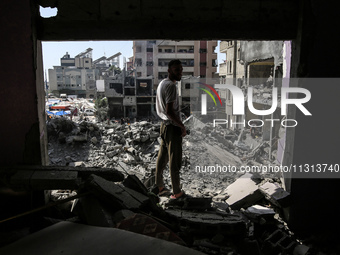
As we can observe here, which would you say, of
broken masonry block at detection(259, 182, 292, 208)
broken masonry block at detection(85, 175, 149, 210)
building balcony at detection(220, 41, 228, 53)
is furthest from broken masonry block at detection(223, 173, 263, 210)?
building balcony at detection(220, 41, 228, 53)

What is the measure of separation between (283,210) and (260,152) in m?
13.0

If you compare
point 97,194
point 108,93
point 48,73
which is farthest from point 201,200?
point 48,73

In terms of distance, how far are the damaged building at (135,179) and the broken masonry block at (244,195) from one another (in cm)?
33

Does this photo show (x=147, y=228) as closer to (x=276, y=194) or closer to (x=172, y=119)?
(x=172, y=119)

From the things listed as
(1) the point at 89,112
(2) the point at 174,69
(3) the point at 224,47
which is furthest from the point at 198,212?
(1) the point at 89,112

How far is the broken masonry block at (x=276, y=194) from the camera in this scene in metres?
3.37

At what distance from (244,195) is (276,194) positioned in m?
0.57

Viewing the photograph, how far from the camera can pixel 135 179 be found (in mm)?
3395

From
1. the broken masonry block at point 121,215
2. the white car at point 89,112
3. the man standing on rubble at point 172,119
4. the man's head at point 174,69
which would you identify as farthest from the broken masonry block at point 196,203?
the white car at point 89,112

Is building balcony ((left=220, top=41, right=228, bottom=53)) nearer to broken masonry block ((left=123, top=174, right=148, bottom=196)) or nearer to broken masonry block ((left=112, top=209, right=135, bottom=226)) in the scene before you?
broken masonry block ((left=123, top=174, right=148, bottom=196))

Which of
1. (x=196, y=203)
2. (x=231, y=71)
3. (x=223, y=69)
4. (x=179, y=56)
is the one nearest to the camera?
(x=196, y=203)

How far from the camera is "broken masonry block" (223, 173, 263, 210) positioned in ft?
12.8

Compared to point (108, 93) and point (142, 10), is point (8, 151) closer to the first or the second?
→ point (142, 10)

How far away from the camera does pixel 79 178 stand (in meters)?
2.97
